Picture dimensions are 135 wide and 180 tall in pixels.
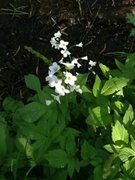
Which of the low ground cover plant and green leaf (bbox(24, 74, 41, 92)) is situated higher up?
green leaf (bbox(24, 74, 41, 92))

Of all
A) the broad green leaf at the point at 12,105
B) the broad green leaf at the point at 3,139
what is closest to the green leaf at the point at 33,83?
the broad green leaf at the point at 12,105

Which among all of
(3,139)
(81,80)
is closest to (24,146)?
(3,139)

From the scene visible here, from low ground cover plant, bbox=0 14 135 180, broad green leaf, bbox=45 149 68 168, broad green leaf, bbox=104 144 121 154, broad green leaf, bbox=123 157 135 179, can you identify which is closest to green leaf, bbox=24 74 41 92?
low ground cover plant, bbox=0 14 135 180

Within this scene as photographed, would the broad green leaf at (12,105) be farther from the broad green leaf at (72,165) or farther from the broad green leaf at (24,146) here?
the broad green leaf at (72,165)

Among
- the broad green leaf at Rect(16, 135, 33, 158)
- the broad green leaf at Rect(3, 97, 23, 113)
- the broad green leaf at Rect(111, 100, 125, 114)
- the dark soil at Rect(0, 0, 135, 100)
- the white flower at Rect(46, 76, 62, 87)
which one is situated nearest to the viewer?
the white flower at Rect(46, 76, 62, 87)

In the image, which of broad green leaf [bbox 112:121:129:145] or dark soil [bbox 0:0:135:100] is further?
dark soil [bbox 0:0:135:100]

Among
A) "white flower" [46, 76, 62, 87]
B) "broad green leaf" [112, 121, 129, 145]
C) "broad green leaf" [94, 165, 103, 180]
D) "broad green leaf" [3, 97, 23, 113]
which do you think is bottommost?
"broad green leaf" [94, 165, 103, 180]

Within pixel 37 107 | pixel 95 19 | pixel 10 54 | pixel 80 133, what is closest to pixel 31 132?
pixel 37 107

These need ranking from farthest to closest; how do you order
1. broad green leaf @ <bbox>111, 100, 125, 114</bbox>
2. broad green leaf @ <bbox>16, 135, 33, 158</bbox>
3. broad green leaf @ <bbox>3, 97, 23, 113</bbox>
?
broad green leaf @ <bbox>3, 97, 23, 113</bbox> < broad green leaf @ <bbox>111, 100, 125, 114</bbox> < broad green leaf @ <bbox>16, 135, 33, 158</bbox>

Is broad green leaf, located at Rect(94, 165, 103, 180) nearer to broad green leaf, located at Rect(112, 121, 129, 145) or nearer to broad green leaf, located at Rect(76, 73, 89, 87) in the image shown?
broad green leaf, located at Rect(112, 121, 129, 145)
